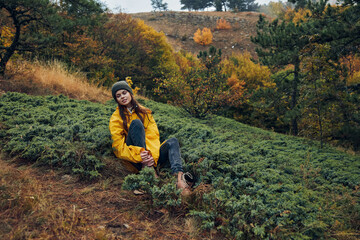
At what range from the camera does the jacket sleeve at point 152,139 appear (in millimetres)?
3179

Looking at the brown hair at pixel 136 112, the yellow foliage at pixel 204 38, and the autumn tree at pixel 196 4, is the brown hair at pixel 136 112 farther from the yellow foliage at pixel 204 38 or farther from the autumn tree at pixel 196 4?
the autumn tree at pixel 196 4

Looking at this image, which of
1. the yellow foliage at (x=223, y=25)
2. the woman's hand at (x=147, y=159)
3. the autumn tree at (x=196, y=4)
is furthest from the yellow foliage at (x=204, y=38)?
the woman's hand at (x=147, y=159)

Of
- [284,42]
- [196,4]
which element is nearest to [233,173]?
[284,42]

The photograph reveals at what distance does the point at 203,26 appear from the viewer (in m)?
33.3

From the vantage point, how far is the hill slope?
2894cm

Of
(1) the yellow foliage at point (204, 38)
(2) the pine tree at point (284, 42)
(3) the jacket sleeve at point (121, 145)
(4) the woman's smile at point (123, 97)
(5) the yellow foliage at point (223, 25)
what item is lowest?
(3) the jacket sleeve at point (121, 145)

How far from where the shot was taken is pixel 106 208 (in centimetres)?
239

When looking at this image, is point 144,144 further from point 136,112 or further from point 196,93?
point 196,93

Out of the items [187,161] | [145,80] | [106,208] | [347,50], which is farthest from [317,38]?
[145,80]

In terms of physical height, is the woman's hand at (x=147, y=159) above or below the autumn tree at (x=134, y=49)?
below

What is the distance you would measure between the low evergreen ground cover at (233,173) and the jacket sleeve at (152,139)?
484 millimetres

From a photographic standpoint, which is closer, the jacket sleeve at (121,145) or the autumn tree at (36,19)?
the jacket sleeve at (121,145)

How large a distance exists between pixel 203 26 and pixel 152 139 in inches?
1309

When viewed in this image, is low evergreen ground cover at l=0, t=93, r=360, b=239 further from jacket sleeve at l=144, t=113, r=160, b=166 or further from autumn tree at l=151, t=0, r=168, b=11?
autumn tree at l=151, t=0, r=168, b=11
